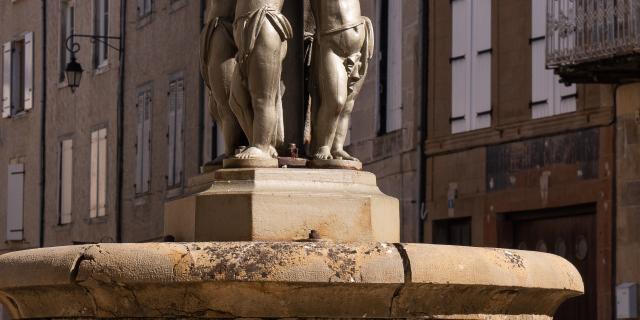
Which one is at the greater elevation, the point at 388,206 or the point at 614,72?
the point at 614,72

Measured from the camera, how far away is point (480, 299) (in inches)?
307

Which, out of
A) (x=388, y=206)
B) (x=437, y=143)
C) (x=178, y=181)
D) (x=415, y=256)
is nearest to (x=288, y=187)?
(x=388, y=206)

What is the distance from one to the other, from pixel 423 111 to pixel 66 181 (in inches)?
627

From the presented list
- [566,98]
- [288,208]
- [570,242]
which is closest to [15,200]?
[566,98]

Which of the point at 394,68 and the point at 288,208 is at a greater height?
the point at 394,68

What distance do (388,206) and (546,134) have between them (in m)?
15.8

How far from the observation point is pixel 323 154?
28.7 ft

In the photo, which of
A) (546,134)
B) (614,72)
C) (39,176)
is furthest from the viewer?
(39,176)

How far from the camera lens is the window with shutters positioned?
43312 millimetres

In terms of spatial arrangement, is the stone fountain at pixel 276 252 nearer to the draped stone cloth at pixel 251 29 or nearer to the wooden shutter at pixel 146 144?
the draped stone cloth at pixel 251 29

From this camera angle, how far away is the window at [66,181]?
40781 millimetres

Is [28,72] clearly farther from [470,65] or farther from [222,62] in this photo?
[222,62]

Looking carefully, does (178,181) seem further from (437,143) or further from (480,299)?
(480,299)

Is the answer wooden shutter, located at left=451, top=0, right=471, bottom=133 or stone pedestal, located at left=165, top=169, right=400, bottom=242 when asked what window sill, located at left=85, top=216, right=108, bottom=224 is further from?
stone pedestal, located at left=165, top=169, right=400, bottom=242
